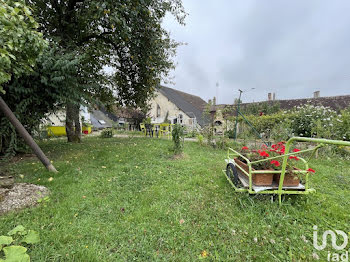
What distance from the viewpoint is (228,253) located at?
1641 mm

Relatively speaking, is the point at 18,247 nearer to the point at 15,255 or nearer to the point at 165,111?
the point at 15,255

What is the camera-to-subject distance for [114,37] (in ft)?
18.6

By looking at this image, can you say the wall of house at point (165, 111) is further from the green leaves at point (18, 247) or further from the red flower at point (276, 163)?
the green leaves at point (18, 247)

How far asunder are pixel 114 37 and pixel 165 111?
14249 mm

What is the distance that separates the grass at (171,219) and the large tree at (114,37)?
305cm

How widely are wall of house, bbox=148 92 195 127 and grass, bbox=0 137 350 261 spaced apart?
15371 mm

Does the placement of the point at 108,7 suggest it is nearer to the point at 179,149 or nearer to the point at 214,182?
the point at 179,149

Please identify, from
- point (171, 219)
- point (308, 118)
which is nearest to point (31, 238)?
point (171, 219)

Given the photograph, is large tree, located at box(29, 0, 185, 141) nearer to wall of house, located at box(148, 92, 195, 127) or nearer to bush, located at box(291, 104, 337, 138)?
bush, located at box(291, 104, 337, 138)

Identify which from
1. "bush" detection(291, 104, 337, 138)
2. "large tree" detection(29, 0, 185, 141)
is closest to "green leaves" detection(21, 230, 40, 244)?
"large tree" detection(29, 0, 185, 141)

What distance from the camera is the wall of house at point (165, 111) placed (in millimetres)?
18688

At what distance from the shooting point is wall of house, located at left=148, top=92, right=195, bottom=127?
61.3 feet

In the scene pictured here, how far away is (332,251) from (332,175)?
10.2 ft

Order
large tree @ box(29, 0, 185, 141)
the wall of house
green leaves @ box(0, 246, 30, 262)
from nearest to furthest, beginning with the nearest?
green leaves @ box(0, 246, 30, 262)
large tree @ box(29, 0, 185, 141)
the wall of house
